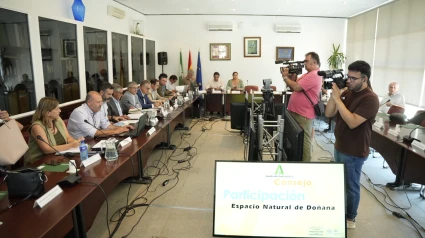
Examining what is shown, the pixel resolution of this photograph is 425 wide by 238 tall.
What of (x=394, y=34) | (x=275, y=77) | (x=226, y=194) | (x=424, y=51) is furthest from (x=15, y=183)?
(x=275, y=77)

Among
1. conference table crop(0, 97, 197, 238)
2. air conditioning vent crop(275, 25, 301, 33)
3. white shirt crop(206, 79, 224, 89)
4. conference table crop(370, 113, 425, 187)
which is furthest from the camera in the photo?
air conditioning vent crop(275, 25, 301, 33)

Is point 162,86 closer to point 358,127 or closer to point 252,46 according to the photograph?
point 252,46

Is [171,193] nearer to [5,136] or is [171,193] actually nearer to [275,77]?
[5,136]

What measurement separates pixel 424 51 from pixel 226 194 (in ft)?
17.9

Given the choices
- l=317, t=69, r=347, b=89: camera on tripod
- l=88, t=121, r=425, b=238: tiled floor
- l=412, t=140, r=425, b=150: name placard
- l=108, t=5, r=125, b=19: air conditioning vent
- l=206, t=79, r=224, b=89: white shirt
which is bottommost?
l=88, t=121, r=425, b=238: tiled floor

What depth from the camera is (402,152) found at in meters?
2.81

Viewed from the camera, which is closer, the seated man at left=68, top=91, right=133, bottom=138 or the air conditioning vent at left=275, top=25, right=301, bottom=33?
the seated man at left=68, top=91, right=133, bottom=138

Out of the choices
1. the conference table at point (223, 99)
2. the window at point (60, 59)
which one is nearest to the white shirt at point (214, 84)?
the conference table at point (223, 99)

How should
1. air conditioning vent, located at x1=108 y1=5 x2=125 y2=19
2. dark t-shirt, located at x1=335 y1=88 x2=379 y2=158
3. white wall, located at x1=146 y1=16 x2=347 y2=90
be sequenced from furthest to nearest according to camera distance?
white wall, located at x1=146 y1=16 x2=347 y2=90 < air conditioning vent, located at x1=108 y1=5 x2=125 y2=19 < dark t-shirt, located at x1=335 y1=88 x2=379 y2=158

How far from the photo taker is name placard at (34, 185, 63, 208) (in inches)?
56.8

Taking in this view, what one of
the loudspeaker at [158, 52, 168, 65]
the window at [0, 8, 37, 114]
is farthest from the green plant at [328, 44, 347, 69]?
the window at [0, 8, 37, 114]

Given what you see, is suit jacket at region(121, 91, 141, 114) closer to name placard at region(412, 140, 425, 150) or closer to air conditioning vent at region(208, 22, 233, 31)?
name placard at region(412, 140, 425, 150)

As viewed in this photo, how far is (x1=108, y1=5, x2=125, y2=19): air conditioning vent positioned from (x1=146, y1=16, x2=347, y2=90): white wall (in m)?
1.93

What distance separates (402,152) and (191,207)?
2.22 m
